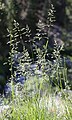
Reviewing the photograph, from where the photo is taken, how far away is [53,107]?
10.0ft

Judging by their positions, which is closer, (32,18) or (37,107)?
(37,107)

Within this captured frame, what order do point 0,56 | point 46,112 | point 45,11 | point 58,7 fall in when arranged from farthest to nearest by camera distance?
1. point 58,7
2. point 45,11
3. point 0,56
4. point 46,112

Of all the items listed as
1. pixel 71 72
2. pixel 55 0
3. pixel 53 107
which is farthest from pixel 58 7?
pixel 53 107

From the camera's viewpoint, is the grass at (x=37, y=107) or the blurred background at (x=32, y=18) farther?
the blurred background at (x=32, y=18)

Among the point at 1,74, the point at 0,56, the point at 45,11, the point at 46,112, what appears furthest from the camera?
the point at 45,11

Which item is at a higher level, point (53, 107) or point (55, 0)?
point (55, 0)

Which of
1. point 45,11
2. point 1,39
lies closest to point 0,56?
point 1,39

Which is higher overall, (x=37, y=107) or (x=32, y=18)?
(x=32, y=18)

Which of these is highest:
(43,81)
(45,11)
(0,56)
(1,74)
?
(45,11)

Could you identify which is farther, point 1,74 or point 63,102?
point 1,74

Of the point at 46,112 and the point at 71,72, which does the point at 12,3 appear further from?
the point at 46,112

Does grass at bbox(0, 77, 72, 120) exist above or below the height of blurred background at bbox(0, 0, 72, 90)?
below

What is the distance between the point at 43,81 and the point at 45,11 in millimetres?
12299

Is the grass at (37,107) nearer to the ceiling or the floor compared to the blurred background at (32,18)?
nearer to the floor
